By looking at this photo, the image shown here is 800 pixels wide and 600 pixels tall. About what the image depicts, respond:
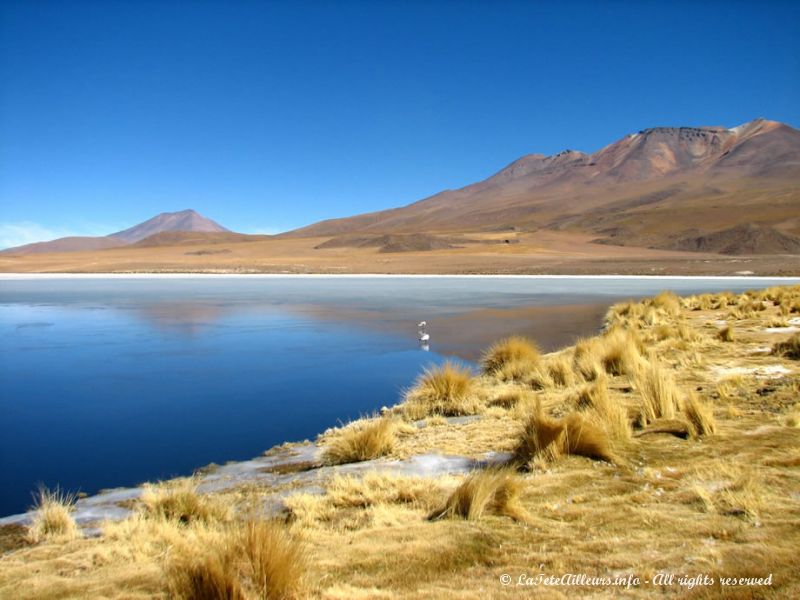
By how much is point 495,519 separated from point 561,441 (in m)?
1.58

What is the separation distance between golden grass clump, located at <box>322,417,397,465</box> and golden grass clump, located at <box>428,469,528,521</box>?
5.60 ft

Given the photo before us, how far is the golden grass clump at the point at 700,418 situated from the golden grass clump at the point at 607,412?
0.56 m

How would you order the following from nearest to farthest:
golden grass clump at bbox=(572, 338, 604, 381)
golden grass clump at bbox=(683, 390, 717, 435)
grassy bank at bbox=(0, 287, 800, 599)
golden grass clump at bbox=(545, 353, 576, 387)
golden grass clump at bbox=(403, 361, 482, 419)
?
1. grassy bank at bbox=(0, 287, 800, 599)
2. golden grass clump at bbox=(683, 390, 717, 435)
3. golden grass clump at bbox=(403, 361, 482, 419)
4. golden grass clump at bbox=(545, 353, 576, 387)
5. golden grass clump at bbox=(572, 338, 604, 381)

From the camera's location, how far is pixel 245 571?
9.80 ft

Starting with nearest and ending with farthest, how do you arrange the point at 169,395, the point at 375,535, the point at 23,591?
the point at 23,591, the point at 375,535, the point at 169,395

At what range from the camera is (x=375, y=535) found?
12.8 feet

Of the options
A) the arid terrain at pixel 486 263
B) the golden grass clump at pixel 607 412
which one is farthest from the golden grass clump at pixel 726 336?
the arid terrain at pixel 486 263

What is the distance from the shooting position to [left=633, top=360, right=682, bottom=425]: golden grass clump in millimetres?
6508

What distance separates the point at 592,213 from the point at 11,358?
132 metres

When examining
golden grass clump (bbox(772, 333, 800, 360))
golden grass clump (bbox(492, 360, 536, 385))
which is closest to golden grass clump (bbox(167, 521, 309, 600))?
golden grass clump (bbox(492, 360, 536, 385))

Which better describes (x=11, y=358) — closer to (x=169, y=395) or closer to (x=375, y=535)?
(x=169, y=395)

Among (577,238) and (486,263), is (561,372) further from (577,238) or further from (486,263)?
(577,238)

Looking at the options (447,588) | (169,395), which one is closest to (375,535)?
(447,588)

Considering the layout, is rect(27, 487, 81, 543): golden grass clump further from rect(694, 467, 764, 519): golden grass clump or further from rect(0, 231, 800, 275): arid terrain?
rect(0, 231, 800, 275): arid terrain
